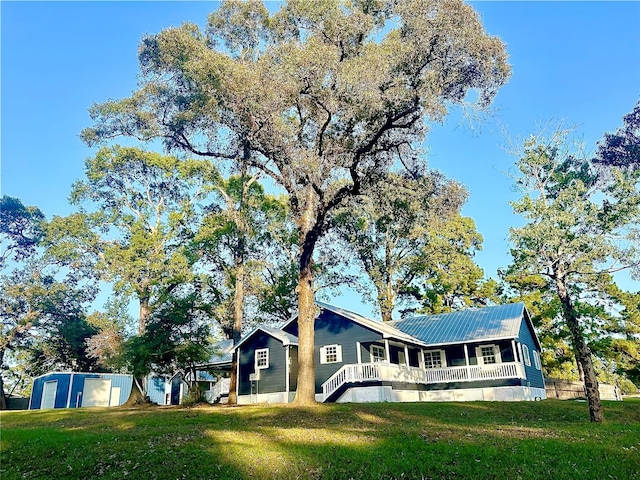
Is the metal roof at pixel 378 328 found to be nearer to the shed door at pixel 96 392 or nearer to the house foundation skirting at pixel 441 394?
the house foundation skirting at pixel 441 394

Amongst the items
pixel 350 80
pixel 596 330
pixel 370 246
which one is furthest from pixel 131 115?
pixel 596 330

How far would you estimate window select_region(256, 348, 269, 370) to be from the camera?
2511 cm

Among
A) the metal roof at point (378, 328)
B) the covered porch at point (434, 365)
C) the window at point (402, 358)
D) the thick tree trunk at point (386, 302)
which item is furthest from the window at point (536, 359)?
the thick tree trunk at point (386, 302)

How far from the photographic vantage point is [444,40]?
46.5ft

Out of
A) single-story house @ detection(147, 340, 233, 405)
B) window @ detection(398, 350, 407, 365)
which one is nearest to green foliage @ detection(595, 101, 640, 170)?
window @ detection(398, 350, 407, 365)

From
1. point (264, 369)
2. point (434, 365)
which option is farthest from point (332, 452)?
point (434, 365)

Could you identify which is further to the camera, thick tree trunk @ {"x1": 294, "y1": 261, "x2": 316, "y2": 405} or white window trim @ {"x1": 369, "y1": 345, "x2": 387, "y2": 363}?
white window trim @ {"x1": 369, "y1": 345, "x2": 387, "y2": 363}

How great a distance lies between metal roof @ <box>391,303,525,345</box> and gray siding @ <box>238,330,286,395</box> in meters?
7.54

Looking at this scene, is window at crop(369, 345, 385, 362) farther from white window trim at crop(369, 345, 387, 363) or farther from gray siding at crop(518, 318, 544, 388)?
gray siding at crop(518, 318, 544, 388)

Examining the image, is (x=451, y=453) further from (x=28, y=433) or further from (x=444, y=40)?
(x=444, y=40)

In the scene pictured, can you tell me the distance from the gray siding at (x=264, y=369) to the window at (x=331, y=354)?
6.81 ft

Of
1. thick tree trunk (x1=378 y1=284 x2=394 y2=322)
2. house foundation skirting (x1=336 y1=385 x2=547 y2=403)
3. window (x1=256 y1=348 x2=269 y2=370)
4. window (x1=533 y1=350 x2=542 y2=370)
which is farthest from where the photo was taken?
thick tree trunk (x1=378 y1=284 x2=394 y2=322)

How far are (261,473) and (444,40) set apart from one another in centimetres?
1293

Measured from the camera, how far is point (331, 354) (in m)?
24.4
